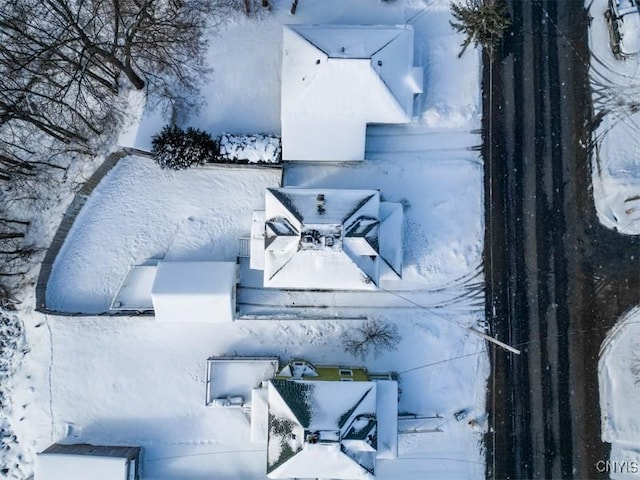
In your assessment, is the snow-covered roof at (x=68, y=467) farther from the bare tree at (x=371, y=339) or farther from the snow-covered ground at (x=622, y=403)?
the snow-covered ground at (x=622, y=403)

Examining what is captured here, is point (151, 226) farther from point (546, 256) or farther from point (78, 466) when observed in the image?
point (546, 256)

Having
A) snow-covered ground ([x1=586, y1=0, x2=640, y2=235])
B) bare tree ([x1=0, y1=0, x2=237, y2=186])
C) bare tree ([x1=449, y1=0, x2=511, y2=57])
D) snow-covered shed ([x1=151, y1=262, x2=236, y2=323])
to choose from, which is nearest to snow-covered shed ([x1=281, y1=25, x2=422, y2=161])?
bare tree ([x1=449, y1=0, x2=511, y2=57])

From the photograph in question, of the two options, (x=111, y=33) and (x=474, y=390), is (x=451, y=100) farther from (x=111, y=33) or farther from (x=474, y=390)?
(x=111, y=33)

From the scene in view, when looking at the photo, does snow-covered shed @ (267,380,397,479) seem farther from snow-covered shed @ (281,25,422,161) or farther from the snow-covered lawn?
snow-covered shed @ (281,25,422,161)

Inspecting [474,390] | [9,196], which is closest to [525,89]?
[474,390]

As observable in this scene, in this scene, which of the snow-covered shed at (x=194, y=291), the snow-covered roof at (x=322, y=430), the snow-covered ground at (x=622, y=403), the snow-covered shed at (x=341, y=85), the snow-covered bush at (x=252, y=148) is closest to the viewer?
the snow-covered roof at (x=322, y=430)

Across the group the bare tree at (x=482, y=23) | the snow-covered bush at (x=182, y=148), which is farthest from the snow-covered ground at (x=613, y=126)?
the snow-covered bush at (x=182, y=148)
